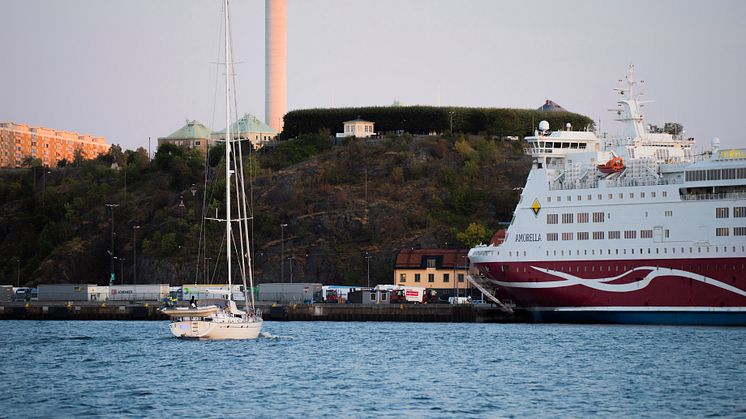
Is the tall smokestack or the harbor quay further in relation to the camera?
the tall smokestack

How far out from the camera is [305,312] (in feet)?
270

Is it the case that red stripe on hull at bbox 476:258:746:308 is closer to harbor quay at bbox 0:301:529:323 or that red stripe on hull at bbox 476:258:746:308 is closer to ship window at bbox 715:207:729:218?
ship window at bbox 715:207:729:218

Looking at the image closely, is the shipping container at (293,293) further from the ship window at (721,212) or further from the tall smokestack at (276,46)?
the tall smokestack at (276,46)

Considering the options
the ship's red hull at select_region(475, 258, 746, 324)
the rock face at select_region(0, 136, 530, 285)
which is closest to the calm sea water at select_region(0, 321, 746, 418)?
the ship's red hull at select_region(475, 258, 746, 324)

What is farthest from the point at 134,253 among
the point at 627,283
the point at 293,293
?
the point at 627,283

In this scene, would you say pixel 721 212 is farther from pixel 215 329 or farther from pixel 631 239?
pixel 215 329

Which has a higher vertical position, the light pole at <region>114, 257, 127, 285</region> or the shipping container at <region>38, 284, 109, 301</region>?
the light pole at <region>114, 257, 127, 285</region>

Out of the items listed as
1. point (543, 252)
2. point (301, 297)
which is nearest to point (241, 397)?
point (543, 252)

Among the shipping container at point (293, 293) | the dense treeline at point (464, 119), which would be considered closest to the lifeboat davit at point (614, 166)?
the shipping container at point (293, 293)

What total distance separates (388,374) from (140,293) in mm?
51040

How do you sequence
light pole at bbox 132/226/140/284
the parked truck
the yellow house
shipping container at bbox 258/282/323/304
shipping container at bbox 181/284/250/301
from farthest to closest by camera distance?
light pole at bbox 132/226/140/284 → shipping container at bbox 258/282/323/304 → the yellow house → shipping container at bbox 181/284/250/301 → the parked truck

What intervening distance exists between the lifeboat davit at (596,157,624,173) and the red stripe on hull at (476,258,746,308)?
222 inches

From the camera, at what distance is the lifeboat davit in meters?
71.5

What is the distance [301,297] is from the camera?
89875 millimetres
